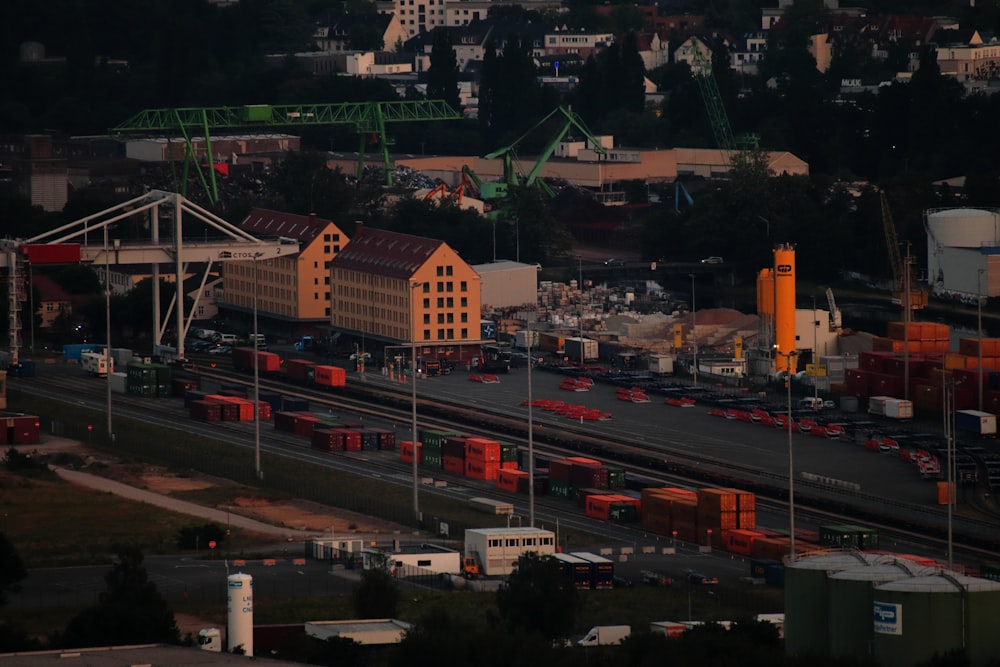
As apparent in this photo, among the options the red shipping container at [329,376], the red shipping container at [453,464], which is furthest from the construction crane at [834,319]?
the red shipping container at [453,464]

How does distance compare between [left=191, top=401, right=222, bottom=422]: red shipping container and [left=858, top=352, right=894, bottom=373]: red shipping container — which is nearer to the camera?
[left=191, top=401, right=222, bottom=422]: red shipping container

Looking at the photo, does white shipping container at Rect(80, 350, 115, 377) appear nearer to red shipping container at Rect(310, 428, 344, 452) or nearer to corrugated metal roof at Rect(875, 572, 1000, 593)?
red shipping container at Rect(310, 428, 344, 452)

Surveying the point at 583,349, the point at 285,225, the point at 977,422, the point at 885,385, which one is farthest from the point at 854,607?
the point at 285,225

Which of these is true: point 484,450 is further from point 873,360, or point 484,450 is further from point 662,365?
point 662,365

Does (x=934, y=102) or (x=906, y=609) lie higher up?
(x=934, y=102)

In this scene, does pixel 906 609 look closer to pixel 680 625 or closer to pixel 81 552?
pixel 680 625

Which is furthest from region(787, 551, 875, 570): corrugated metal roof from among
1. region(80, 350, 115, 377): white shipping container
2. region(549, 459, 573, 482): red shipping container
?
region(80, 350, 115, 377): white shipping container

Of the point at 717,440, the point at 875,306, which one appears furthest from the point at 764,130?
the point at 717,440
